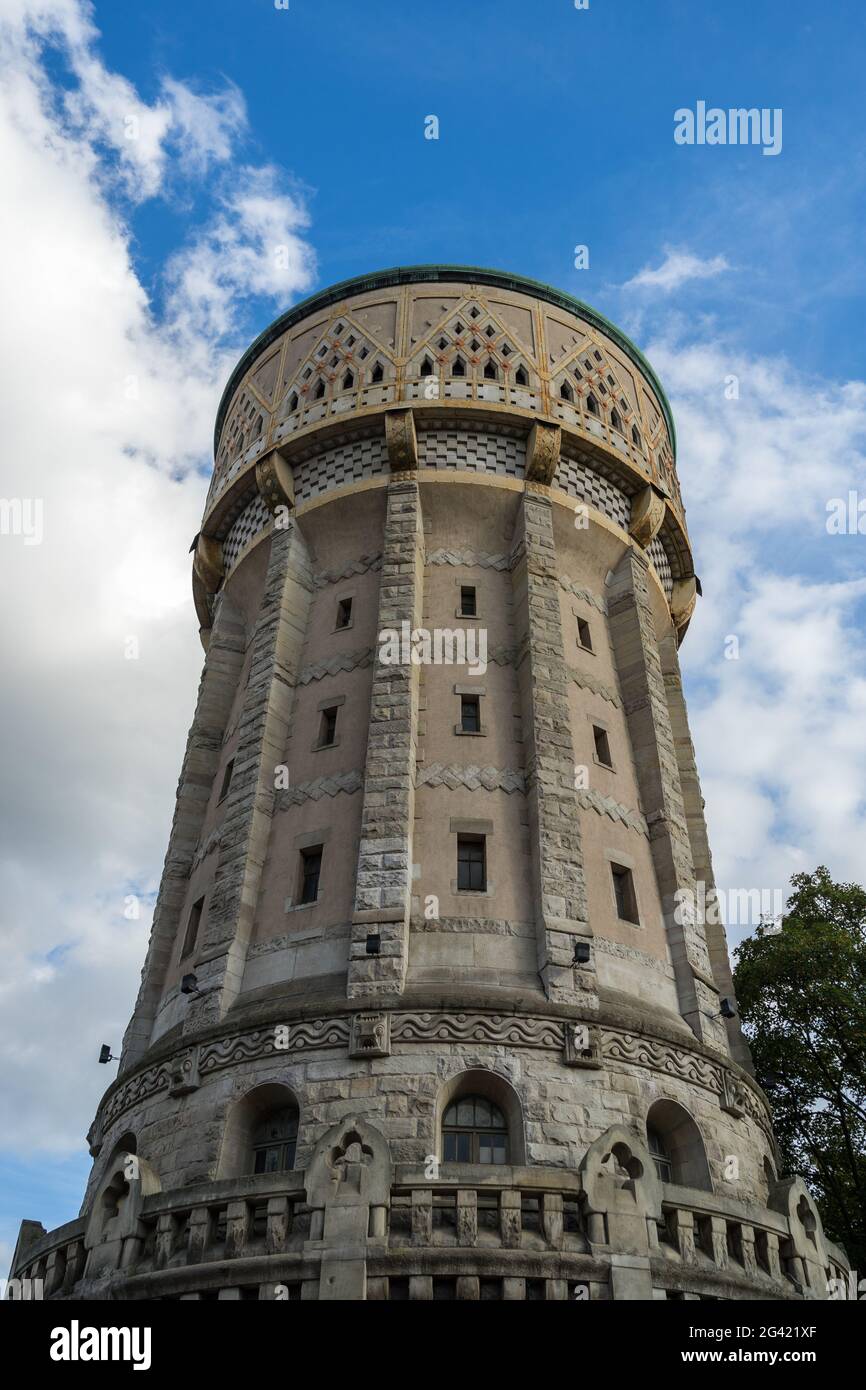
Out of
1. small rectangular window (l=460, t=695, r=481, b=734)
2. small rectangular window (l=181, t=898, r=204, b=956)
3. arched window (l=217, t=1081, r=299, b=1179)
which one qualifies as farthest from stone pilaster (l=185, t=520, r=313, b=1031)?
small rectangular window (l=460, t=695, r=481, b=734)

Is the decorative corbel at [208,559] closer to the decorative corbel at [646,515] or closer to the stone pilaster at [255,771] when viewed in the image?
the stone pilaster at [255,771]

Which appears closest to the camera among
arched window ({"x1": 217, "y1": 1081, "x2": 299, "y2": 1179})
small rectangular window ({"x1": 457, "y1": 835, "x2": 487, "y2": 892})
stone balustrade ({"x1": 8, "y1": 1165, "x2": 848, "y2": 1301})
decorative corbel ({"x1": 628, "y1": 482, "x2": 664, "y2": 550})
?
stone balustrade ({"x1": 8, "y1": 1165, "x2": 848, "y2": 1301})

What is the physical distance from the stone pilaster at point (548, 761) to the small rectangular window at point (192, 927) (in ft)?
25.1

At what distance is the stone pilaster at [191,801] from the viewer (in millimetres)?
24109

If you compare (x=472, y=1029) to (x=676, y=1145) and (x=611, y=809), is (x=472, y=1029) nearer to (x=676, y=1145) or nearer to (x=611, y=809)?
(x=676, y=1145)

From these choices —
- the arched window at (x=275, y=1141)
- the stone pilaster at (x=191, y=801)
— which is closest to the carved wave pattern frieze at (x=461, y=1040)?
the arched window at (x=275, y=1141)

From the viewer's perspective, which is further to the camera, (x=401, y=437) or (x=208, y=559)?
(x=208, y=559)

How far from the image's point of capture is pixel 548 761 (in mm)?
22156

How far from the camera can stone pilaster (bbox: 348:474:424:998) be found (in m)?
19.1

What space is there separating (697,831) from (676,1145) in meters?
9.26

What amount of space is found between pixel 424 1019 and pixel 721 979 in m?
9.53

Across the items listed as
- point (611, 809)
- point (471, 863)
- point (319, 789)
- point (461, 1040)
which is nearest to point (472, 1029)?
point (461, 1040)

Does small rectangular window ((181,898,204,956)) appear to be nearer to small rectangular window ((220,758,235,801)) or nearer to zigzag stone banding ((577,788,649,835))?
small rectangular window ((220,758,235,801))

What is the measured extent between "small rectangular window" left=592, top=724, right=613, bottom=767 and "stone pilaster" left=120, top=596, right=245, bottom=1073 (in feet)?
31.5
